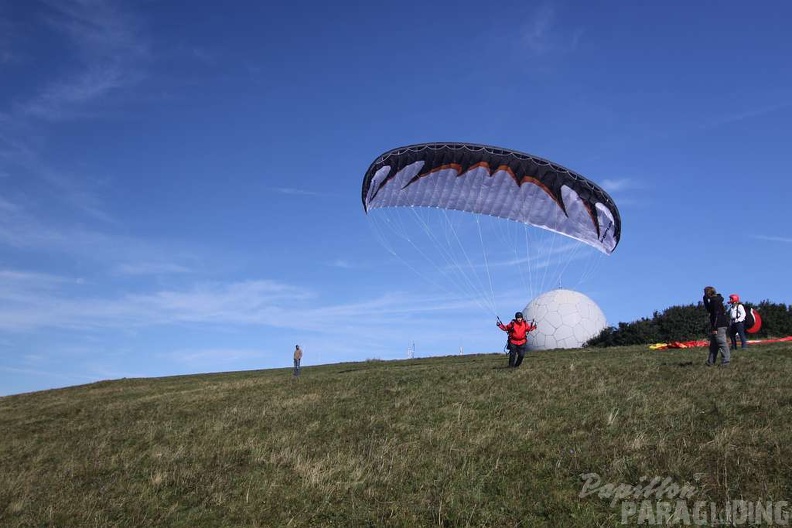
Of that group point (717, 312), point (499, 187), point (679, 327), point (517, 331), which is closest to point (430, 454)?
point (517, 331)

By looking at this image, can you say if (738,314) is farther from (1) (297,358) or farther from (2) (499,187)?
(1) (297,358)

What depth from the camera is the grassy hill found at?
8727 mm

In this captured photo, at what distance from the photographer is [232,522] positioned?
8836 mm

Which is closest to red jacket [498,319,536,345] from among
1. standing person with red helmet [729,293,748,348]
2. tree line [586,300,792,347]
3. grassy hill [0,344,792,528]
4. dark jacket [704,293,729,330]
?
grassy hill [0,344,792,528]

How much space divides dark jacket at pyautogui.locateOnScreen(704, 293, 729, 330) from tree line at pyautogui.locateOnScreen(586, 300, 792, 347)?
23462 mm

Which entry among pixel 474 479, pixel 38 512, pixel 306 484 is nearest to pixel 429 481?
pixel 474 479

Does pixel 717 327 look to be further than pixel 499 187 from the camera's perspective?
No

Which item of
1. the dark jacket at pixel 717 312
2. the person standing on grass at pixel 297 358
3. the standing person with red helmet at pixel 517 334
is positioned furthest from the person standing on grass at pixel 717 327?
the person standing on grass at pixel 297 358

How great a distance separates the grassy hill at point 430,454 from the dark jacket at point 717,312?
4.60 feet

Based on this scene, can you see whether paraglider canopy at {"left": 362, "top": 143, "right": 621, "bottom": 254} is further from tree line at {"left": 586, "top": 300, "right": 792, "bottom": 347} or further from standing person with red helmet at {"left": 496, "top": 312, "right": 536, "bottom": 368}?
tree line at {"left": 586, "top": 300, "right": 792, "bottom": 347}

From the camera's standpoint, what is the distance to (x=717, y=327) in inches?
727

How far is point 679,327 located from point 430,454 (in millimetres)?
38565

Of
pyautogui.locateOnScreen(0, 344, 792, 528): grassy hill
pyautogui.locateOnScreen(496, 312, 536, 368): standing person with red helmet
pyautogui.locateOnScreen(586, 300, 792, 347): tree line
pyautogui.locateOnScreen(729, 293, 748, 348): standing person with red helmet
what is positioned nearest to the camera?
pyautogui.locateOnScreen(0, 344, 792, 528): grassy hill

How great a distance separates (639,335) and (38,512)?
3928 centimetres
